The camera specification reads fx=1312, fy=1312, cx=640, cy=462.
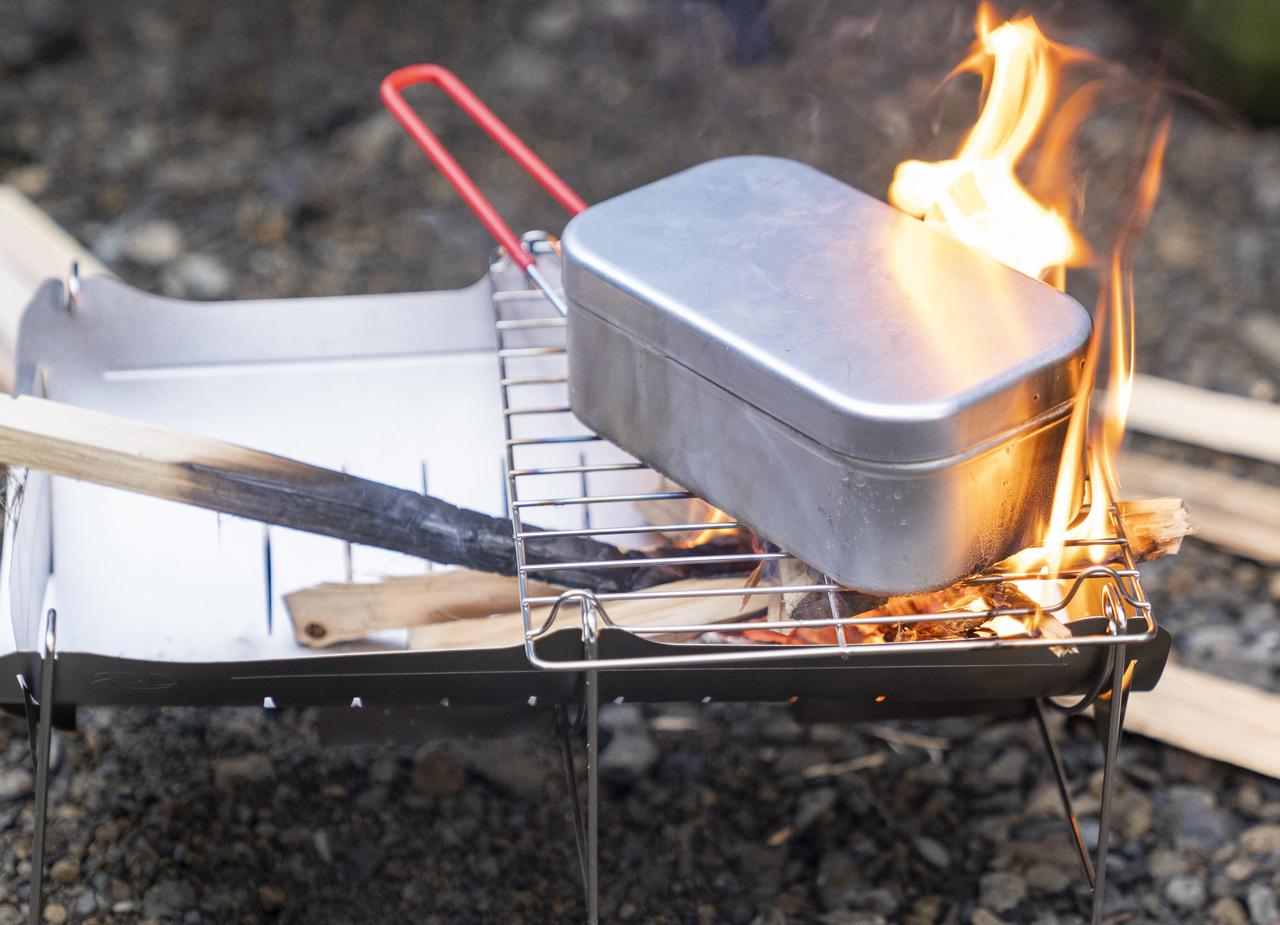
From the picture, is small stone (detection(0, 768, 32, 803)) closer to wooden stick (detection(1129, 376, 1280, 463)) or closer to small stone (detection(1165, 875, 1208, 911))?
small stone (detection(1165, 875, 1208, 911))

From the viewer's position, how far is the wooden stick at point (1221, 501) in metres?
2.36

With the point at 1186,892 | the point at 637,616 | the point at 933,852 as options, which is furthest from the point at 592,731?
the point at 1186,892

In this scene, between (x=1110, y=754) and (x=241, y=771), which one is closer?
(x=1110, y=754)

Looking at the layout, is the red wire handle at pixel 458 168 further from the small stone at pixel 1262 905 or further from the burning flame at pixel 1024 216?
the small stone at pixel 1262 905

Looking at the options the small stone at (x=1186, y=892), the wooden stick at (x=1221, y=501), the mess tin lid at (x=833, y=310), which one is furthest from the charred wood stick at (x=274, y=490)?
the wooden stick at (x=1221, y=501)

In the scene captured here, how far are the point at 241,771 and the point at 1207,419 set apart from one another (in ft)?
5.94

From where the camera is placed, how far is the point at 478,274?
126 inches

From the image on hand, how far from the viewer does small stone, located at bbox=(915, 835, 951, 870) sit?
184cm

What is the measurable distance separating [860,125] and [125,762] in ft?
8.65

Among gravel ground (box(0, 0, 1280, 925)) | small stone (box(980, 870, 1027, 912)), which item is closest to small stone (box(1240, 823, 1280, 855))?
gravel ground (box(0, 0, 1280, 925))

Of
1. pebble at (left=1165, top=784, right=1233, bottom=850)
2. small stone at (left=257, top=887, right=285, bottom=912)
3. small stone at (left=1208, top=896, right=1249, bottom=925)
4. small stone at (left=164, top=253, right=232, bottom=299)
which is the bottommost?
small stone at (left=1208, top=896, right=1249, bottom=925)

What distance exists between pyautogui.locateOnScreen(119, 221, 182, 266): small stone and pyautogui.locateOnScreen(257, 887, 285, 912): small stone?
1.83 meters

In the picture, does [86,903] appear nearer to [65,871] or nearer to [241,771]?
[65,871]

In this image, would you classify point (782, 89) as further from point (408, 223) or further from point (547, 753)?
point (547, 753)
